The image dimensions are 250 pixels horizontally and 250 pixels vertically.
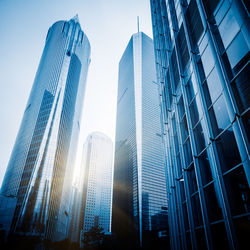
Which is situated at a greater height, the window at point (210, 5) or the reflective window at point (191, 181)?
the window at point (210, 5)

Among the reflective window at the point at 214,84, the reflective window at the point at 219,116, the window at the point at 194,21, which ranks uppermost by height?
the window at the point at 194,21

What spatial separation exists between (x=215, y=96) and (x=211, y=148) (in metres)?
3.28

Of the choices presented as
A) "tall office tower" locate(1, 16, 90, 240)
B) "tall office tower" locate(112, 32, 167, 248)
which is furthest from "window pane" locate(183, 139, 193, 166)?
"tall office tower" locate(112, 32, 167, 248)

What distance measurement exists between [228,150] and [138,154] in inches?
4495

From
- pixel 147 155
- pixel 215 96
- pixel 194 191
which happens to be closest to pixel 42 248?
pixel 147 155

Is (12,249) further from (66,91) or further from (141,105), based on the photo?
(141,105)

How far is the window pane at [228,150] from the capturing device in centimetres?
1022

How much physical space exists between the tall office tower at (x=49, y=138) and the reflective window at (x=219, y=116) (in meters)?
88.5

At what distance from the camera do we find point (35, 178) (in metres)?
91.4

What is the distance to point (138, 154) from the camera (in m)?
124

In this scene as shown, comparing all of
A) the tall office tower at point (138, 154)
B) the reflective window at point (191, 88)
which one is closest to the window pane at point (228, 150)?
the reflective window at point (191, 88)

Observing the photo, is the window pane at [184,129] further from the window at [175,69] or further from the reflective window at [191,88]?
the window at [175,69]

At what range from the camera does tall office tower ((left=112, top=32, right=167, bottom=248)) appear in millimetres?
113306

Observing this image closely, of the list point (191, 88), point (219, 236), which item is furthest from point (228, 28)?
point (219, 236)
